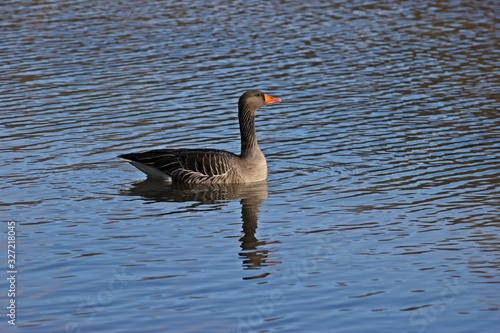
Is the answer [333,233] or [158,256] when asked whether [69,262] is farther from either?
[333,233]

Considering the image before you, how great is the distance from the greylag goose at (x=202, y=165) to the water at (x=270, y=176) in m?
0.28

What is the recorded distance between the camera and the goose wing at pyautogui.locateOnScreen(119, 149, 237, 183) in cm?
2047

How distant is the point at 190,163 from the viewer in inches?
810

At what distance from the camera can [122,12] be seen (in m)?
41.7

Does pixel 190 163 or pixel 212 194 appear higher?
pixel 190 163

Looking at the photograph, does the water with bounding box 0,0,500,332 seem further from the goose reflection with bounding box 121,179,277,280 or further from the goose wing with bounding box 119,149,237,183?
the goose wing with bounding box 119,149,237,183

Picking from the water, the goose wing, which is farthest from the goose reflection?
the goose wing

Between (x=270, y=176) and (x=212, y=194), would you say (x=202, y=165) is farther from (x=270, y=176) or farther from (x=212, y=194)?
(x=270, y=176)

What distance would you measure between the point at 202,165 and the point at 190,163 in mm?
248

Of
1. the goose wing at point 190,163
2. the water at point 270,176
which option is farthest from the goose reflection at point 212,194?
the goose wing at point 190,163

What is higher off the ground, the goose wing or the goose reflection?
the goose wing

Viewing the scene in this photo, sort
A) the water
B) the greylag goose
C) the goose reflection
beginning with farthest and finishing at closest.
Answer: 1. the greylag goose
2. the goose reflection
3. the water

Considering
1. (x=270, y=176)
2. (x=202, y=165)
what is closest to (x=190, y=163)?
(x=202, y=165)

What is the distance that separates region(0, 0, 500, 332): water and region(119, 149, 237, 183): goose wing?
0.29m
